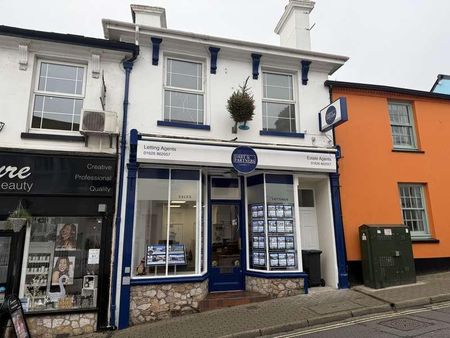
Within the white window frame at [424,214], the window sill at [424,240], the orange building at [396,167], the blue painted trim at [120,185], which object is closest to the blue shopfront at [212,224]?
the blue painted trim at [120,185]

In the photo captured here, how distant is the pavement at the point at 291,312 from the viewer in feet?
19.9

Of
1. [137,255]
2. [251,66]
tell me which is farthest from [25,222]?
[251,66]

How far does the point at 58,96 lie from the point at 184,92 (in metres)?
3.08

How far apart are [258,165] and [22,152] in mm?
5398

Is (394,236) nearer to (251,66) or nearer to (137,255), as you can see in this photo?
(251,66)

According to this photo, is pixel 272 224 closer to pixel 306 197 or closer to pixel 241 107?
pixel 306 197

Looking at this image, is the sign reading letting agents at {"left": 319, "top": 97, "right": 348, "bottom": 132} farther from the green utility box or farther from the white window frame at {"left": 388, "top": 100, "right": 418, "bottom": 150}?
the green utility box

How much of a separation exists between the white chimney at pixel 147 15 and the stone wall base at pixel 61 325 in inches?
302

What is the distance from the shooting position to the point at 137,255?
736 cm

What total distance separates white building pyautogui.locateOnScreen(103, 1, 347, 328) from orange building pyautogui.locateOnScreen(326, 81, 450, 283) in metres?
0.66

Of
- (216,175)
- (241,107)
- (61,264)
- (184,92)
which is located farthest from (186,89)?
(61,264)

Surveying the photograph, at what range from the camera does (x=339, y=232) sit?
28.4 ft

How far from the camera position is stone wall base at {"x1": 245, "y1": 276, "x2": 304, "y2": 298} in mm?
7906

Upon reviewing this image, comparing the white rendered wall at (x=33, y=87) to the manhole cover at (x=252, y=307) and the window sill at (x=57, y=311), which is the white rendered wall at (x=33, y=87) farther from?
the manhole cover at (x=252, y=307)
